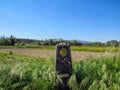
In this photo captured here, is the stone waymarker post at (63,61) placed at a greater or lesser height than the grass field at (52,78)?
greater

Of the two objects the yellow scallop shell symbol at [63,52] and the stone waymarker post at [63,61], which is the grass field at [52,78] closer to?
the stone waymarker post at [63,61]

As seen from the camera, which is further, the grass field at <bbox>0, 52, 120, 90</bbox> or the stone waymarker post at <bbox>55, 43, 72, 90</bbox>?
the stone waymarker post at <bbox>55, 43, 72, 90</bbox>

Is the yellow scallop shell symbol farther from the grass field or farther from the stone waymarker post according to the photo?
the grass field

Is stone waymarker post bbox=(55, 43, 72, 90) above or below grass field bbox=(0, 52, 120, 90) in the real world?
above

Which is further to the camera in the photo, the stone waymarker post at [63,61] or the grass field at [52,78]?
the stone waymarker post at [63,61]

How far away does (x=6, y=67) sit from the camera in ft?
21.2

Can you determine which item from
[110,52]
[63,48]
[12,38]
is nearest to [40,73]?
[63,48]

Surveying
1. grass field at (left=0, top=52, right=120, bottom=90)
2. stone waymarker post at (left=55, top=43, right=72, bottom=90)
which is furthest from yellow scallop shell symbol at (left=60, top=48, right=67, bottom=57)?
grass field at (left=0, top=52, right=120, bottom=90)

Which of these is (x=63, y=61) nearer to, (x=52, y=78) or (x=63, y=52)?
(x=63, y=52)

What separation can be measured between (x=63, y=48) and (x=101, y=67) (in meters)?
1.23

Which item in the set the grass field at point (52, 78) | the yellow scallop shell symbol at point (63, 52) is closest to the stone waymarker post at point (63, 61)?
the yellow scallop shell symbol at point (63, 52)

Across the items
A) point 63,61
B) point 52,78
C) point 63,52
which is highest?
point 63,52

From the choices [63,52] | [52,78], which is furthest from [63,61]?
[52,78]

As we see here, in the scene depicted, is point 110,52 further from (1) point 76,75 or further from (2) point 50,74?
(2) point 50,74
